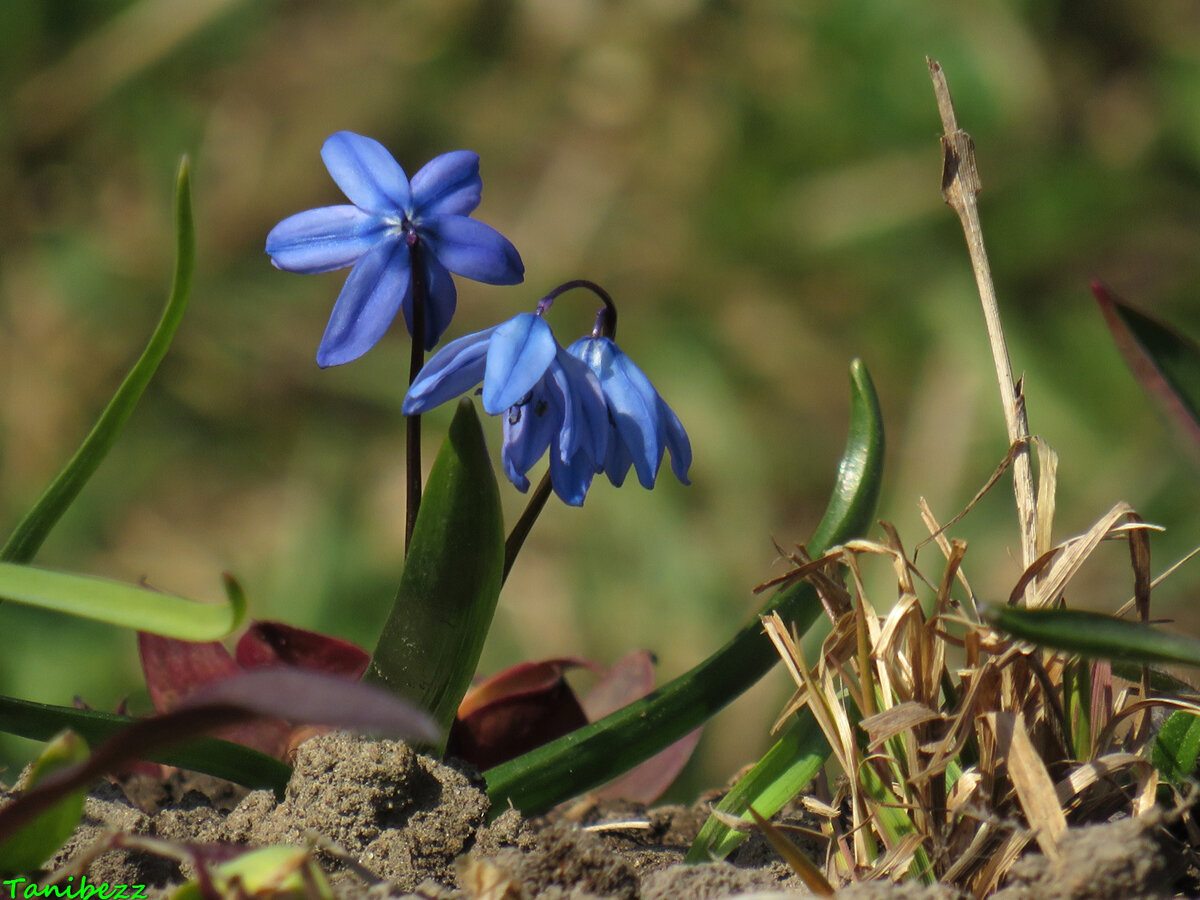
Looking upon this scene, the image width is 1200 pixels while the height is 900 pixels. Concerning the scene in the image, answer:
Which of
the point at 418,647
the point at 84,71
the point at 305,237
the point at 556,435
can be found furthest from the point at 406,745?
the point at 84,71

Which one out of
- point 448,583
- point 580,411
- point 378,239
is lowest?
point 448,583

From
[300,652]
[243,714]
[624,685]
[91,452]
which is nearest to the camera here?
[243,714]

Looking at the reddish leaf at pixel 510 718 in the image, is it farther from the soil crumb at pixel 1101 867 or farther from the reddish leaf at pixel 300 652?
the soil crumb at pixel 1101 867

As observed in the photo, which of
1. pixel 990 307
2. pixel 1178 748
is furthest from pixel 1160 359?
pixel 1178 748

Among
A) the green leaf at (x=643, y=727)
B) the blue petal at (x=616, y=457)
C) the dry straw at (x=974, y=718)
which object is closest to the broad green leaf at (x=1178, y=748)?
the dry straw at (x=974, y=718)

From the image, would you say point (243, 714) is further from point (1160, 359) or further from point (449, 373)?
point (1160, 359)

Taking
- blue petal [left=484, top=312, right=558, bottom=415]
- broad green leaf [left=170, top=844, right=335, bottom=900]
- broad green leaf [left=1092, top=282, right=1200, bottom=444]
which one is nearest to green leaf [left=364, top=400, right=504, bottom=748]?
blue petal [left=484, top=312, right=558, bottom=415]

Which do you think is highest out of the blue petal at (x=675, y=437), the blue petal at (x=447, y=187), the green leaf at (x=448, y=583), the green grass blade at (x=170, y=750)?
the blue petal at (x=447, y=187)
